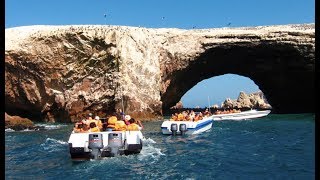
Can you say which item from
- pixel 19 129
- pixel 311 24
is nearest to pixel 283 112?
pixel 311 24

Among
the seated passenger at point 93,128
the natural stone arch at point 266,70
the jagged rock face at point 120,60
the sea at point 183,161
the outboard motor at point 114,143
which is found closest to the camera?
the sea at point 183,161

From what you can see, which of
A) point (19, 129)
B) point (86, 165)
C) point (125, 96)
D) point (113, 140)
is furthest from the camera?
point (125, 96)

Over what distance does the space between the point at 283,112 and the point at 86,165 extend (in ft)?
152

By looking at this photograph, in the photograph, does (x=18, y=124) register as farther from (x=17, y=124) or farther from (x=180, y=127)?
(x=180, y=127)

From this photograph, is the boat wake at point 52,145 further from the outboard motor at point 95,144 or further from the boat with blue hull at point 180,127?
the boat with blue hull at point 180,127

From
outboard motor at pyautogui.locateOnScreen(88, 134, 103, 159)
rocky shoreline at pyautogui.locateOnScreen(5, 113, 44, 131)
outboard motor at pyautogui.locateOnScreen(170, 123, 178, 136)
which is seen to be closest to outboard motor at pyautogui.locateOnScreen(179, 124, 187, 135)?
outboard motor at pyautogui.locateOnScreen(170, 123, 178, 136)

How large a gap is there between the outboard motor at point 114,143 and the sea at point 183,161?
350mm

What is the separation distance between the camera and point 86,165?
16703 mm

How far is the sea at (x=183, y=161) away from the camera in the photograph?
1517cm

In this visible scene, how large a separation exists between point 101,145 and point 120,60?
82.9 ft

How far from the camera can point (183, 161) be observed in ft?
58.7

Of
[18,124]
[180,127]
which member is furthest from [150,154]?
[18,124]

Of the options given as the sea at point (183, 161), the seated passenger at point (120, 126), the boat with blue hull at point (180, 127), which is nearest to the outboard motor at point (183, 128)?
the boat with blue hull at point (180, 127)
